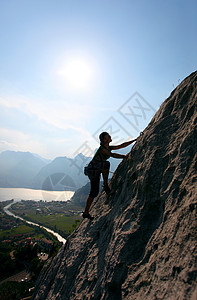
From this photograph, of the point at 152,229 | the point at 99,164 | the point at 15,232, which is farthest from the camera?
the point at 15,232

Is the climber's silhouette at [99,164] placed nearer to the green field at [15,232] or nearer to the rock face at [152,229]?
the rock face at [152,229]

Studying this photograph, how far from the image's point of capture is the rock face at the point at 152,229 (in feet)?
8.53

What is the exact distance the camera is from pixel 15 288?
32094 millimetres

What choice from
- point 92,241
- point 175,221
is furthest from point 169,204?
point 92,241

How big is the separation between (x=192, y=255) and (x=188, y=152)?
1911 millimetres

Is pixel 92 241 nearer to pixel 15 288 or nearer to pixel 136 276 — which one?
pixel 136 276

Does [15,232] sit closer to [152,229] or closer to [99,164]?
[99,164]

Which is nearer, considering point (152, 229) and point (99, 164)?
point (152, 229)

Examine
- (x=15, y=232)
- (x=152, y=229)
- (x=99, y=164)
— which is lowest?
(x=152, y=229)

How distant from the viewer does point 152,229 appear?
3537 mm

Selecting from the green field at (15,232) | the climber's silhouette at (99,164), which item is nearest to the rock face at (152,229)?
the climber's silhouette at (99,164)

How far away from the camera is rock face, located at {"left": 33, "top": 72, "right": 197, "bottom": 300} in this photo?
2.60 metres

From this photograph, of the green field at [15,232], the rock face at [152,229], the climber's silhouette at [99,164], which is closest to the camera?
the rock face at [152,229]

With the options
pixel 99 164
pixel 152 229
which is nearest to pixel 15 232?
pixel 99 164
